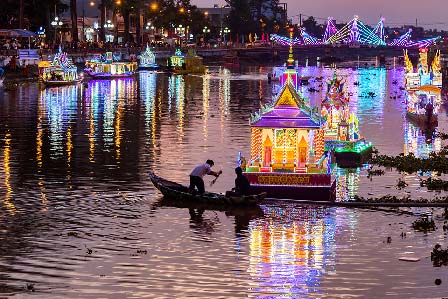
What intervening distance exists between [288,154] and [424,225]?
6.20m

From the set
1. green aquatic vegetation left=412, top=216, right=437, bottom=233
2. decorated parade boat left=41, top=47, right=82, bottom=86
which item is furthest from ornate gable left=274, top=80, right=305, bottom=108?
decorated parade boat left=41, top=47, right=82, bottom=86

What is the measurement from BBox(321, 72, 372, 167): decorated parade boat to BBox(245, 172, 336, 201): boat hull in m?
9.16

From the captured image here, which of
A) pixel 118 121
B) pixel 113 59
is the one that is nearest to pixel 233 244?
pixel 118 121

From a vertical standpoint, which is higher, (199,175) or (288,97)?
(288,97)

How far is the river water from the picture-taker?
2306 centimetres

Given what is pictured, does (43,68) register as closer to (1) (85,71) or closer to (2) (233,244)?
(1) (85,71)

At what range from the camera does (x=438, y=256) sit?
83.7 feet

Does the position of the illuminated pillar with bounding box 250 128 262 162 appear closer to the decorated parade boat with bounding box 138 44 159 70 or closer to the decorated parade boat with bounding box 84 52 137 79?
the decorated parade boat with bounding box 84 52 137 79

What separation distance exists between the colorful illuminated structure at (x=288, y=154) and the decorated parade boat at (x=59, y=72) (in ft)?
231

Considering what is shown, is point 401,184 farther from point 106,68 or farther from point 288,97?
point 106,68

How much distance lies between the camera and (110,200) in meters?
33.9

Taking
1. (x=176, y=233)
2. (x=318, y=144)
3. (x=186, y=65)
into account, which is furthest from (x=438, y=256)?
(x=186, y=65)

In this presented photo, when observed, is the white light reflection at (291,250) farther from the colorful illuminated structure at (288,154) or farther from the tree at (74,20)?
the tree at (74,20)

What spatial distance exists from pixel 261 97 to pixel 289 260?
6789cm
